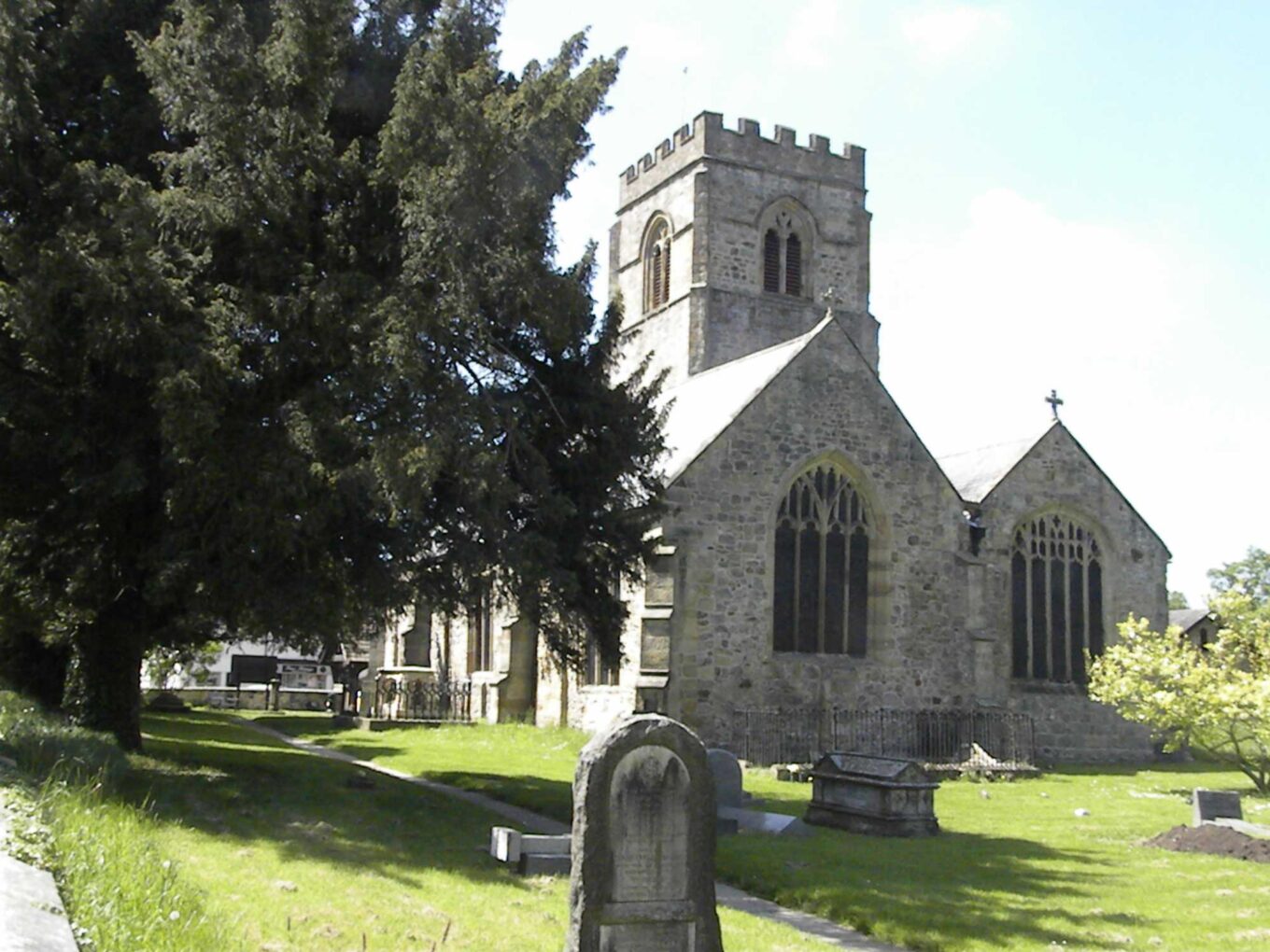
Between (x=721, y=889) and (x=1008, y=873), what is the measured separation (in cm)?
307

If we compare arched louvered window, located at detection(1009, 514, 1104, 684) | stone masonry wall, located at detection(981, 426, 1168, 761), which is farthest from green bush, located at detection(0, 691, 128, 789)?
arched louvered window, located at detection(1009, 514, 1104, 684)

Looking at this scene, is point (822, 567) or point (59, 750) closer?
point (59, 750)

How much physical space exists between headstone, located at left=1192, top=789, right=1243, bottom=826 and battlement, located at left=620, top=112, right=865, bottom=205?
2905 centimetres

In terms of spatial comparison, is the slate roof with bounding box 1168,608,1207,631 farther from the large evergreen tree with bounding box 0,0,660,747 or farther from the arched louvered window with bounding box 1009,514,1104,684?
the large evergreen tree with bounding box 0,0,660,747

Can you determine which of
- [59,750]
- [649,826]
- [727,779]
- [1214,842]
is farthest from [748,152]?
[649,826]

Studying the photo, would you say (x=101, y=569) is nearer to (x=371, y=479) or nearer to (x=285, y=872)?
(x=371, y=479)

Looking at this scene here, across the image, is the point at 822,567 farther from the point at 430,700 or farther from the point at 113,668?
the point at 113,668

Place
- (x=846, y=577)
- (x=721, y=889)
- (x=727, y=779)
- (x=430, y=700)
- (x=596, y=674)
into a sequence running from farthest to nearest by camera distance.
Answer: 1. (x=430, y=700)
2. (x=596, y=674)
3. (x=846, y=577)
4. (x=727, y=779)
5. (x=721, y=889)

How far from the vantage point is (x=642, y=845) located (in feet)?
25.9

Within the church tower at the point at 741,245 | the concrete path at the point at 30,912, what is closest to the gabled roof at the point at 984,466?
the church tower at the point at 741,245

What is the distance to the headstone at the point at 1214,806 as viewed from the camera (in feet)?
50.7

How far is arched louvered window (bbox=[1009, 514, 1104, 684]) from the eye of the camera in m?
29.5

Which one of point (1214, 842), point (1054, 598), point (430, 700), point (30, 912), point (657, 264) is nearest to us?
point (30, 912)

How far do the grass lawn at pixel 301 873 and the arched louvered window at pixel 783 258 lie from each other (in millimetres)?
28075
